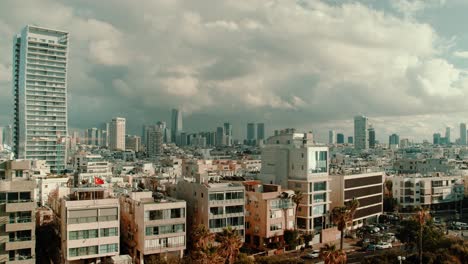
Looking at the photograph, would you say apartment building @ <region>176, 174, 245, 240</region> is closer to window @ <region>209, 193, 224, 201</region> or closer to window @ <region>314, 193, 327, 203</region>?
window @ <region>209, 193, 224, 201</region>

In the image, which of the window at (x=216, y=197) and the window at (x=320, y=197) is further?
the window at (x=320, y=197)

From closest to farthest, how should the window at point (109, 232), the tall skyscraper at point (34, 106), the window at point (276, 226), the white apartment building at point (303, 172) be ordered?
1. the window at point (109, 232)
2. the window at point (276, 226)
3. the white apartment building at point (303, 172)
4. the tall skyscraper at point (34, 106)

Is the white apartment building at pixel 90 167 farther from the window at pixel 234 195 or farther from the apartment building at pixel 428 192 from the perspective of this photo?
the apartment building at pixel 428 192

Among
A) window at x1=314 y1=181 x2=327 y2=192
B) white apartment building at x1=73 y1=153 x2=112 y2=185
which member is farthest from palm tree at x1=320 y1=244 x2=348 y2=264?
white apartment building at x1=73 y1=153 x2=112 y2=185

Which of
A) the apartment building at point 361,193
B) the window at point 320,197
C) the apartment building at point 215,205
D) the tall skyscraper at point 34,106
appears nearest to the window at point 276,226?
the apartment building at point 215,205

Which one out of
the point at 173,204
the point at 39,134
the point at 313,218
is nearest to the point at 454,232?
the point at 313,218

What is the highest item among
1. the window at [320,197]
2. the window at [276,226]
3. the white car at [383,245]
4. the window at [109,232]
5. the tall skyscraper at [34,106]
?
the tall skyscraper at [34,106]

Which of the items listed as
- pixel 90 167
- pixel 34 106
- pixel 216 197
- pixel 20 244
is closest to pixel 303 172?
pixel 216 197
